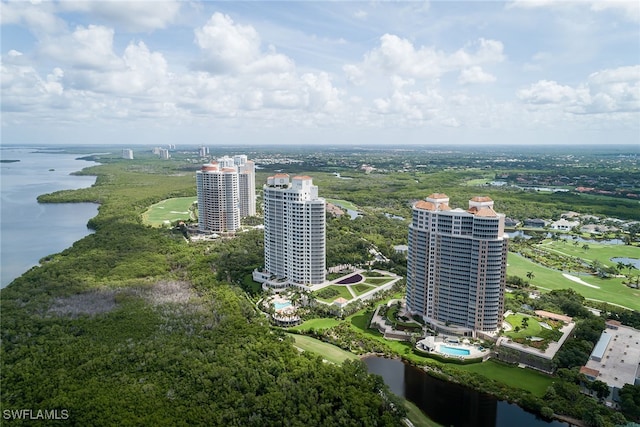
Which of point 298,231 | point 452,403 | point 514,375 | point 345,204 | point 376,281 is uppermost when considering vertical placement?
point 298,231

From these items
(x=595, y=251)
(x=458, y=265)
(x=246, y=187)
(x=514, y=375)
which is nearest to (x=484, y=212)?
(x=458, y=265)

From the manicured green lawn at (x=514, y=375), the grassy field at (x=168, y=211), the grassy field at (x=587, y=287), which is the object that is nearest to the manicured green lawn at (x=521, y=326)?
the manicured green lawn at (x=514, y=375)

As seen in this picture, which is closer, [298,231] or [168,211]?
[298,231]

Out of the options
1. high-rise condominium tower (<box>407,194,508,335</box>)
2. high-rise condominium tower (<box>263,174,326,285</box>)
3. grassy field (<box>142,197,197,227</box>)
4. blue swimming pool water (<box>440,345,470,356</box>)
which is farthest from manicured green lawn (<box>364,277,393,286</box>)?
grassy field (<box>142,197,197,227</box>)

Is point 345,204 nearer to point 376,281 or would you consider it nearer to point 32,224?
point 376,281

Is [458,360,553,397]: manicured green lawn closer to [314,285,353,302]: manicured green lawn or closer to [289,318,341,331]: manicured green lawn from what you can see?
[289,318,341,331]: manicured green lawn
